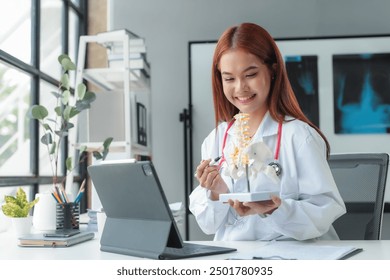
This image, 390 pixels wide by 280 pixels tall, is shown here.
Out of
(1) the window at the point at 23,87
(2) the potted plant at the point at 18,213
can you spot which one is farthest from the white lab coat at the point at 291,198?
(1) the window at the point at 23,87

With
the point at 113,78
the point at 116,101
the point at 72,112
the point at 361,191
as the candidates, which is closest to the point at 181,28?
the point at 113,78

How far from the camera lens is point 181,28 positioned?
3.17 meters

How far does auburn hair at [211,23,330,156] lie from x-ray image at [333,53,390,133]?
1.71m

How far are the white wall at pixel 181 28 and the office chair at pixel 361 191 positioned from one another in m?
1.57

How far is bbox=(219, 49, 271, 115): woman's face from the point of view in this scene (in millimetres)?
1262

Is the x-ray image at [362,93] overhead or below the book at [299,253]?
overhead

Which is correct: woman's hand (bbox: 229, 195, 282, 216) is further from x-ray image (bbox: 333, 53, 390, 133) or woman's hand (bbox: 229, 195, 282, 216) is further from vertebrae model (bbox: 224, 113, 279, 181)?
x-ray image (bbox: 333, 53, 390, 133)

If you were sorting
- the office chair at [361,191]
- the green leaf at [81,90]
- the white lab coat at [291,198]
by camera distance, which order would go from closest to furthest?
1. the white lab coat at [291,198]
2. the office chair at [361,191]
3. the green leaf at [81,90]

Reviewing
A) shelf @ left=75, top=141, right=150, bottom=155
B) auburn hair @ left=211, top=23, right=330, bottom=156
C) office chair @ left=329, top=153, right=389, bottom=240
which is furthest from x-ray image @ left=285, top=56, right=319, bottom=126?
auburn hair @ left=211, top=23, right=330, bottom=156

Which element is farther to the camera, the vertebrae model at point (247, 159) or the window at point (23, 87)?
the window at point (23, 87)

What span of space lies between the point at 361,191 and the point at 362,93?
1449mm

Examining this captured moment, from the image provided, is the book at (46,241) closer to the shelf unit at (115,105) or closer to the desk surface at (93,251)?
the desk surface at (93,251)

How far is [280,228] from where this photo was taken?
1158 mm

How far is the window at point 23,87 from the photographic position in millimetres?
2262
